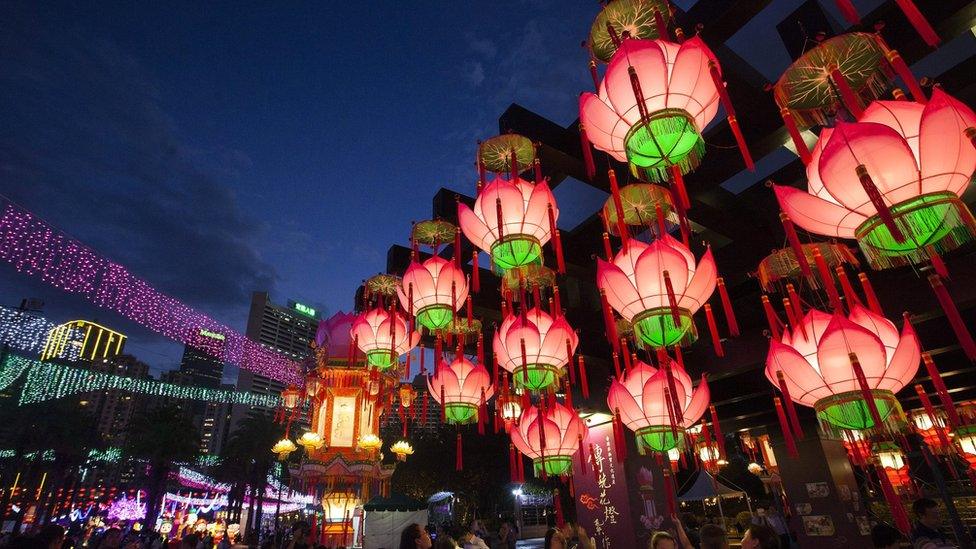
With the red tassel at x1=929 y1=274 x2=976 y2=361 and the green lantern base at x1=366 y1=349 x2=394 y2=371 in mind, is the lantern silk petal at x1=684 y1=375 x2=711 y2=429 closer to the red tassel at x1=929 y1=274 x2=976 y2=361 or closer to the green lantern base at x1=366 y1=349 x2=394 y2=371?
the red tassel at x1=929 y1=274 x2=976 y2=361

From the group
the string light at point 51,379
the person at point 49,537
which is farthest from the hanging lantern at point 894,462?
the string light at point 51,379

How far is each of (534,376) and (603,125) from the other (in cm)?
283

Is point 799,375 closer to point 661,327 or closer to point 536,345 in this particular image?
point 661,327

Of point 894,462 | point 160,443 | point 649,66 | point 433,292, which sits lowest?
point 894,462

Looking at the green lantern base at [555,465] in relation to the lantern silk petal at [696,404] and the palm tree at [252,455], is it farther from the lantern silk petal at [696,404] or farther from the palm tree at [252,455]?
the palm tree at [252,455]

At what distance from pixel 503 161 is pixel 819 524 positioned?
11.4 metres

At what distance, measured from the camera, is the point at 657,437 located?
211 inches

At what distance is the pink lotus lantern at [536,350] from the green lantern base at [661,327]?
4.13 ft

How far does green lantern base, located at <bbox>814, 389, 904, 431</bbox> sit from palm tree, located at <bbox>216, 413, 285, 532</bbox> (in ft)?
115

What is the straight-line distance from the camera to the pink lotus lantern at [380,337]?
21.6 feet

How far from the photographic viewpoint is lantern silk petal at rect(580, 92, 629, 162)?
3424 millimetres

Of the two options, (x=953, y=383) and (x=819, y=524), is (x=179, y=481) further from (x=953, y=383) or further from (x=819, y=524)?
(x=953, y=383)

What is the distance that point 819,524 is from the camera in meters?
10.7

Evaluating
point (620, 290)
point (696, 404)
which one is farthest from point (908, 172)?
point (696, 404)
